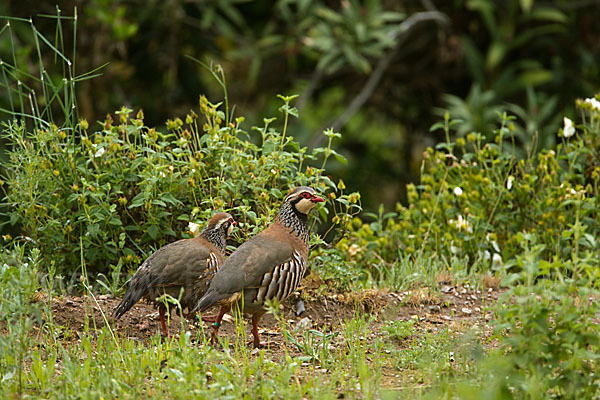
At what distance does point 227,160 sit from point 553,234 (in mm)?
2549

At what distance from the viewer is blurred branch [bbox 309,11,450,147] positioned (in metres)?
10.2

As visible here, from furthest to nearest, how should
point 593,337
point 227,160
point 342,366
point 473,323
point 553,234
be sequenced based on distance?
1. point 553,234
2. point 227,160
3. point 473,323
4. point 342,366
5. point 593,337

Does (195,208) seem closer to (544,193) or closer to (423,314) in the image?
(423,314)

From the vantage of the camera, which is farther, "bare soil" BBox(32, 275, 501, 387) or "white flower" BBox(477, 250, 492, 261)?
"white flower" BBox(477, 250, 492, 261)

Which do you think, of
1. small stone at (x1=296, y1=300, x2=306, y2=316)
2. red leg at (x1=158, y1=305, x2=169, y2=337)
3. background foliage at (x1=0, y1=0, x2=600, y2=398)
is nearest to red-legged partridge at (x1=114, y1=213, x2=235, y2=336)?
red leg at (x1=158, y1=305, x2=169, y2=337)

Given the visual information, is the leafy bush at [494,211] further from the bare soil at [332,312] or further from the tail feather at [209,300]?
the tail feather at [209,300]

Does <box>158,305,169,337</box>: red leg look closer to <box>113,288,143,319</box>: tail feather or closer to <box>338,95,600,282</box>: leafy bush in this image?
<box>113,288,143,319</box>: tail feather

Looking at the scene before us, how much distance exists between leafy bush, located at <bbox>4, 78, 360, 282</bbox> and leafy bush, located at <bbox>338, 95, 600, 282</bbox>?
102 cm

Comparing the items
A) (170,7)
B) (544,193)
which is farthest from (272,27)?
(544,193)

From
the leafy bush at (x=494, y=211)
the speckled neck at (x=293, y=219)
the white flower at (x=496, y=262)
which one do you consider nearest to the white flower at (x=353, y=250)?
the leafy bush at (x=494, y=211)

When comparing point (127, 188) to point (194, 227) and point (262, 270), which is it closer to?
point (194, 227)

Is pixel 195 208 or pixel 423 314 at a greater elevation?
pixel 195 208

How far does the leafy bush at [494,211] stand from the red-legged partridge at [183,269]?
1426mm

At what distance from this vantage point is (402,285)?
5.90 metres
